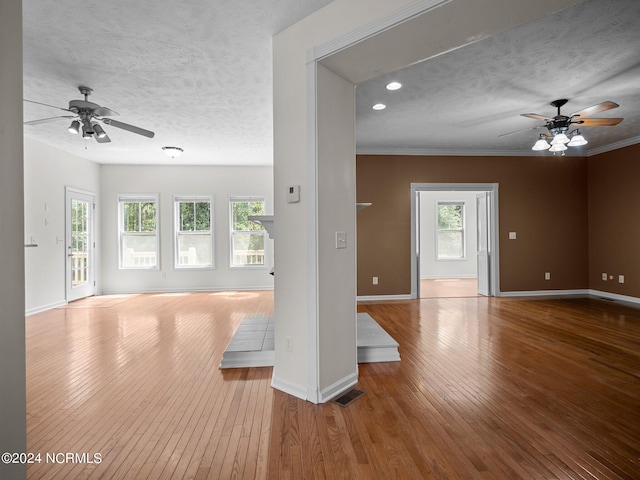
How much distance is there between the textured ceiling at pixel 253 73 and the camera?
2.51 meters

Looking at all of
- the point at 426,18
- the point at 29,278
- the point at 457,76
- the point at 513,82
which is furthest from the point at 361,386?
the point at 29,278

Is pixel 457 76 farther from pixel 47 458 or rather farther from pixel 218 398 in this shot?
pixel 47 458

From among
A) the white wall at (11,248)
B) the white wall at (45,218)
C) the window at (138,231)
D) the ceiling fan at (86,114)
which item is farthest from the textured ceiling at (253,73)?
the window at (138,231)

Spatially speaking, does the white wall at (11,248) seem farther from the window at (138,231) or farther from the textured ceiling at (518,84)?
the window at (138,231)

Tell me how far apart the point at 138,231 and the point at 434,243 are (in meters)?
7.57

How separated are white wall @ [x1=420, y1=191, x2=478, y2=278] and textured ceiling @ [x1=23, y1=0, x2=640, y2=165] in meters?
3.96

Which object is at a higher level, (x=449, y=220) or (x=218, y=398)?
(x=449, y=220)

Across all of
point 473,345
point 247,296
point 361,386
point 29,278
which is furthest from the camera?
point 247,296

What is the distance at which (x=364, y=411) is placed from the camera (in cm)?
226

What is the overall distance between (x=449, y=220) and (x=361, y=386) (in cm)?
807

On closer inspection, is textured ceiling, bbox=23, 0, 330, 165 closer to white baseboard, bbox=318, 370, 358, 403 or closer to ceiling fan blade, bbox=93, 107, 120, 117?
ceiling fan blade, bbox=93, 107, 120, 117

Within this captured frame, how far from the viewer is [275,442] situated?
1.92 meters

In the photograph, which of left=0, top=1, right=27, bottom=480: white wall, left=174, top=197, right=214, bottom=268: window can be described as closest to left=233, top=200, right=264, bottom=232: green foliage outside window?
left=174, top=197, right=214, bottom=268: window

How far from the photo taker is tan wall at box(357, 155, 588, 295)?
248 inches
